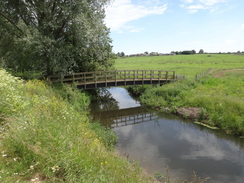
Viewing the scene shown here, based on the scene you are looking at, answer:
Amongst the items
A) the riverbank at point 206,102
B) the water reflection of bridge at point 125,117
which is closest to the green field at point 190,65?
the riverbank at point 206,102

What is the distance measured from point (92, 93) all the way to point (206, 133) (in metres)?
14.5

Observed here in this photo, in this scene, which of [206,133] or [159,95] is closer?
[206,133]

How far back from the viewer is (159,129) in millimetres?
13430

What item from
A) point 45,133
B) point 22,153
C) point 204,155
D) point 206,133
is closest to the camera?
point 22,153

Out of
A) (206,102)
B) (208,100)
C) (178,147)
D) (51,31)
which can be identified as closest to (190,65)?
(208,100)

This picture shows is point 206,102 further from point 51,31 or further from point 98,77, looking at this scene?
point 51,31

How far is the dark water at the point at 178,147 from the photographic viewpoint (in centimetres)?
848

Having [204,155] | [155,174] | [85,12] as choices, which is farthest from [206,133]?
[85,12]

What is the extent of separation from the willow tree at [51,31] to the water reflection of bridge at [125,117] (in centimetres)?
592

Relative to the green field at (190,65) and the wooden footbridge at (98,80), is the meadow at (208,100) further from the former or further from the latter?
the green field at (190,65)

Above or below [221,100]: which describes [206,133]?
below

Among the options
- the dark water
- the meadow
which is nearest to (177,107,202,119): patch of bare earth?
the meadow

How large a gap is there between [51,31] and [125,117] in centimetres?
1041

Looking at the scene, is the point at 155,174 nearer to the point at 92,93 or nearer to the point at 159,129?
the point at 159,129
